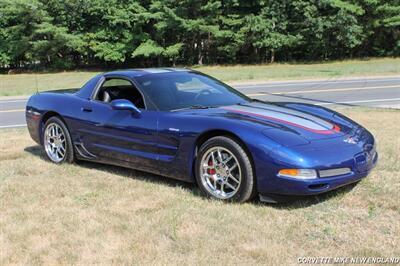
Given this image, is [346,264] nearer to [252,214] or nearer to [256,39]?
[252,214]

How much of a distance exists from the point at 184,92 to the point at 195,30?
35.3 metres

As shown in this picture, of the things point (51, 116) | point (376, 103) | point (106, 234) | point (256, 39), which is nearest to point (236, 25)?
point (256, 39)

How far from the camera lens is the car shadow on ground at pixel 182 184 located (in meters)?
4.77

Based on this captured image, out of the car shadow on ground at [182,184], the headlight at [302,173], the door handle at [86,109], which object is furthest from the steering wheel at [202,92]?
the headlight at [302,173]

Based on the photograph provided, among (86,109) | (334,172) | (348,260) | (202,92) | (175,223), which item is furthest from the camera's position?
(86,109)

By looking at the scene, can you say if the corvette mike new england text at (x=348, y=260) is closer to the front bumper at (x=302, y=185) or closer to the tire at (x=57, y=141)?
the front bumper at (x=302, y=185)

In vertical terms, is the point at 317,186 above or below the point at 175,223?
above

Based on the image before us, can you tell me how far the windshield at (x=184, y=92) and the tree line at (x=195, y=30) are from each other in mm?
33909

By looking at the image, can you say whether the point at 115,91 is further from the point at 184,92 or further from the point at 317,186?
the point at 317,186

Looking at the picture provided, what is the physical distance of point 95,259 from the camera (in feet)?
12.4

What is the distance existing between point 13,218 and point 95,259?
138 cm

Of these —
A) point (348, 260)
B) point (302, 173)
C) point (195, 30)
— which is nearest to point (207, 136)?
point (302, 173)

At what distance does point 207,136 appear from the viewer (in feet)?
16.7

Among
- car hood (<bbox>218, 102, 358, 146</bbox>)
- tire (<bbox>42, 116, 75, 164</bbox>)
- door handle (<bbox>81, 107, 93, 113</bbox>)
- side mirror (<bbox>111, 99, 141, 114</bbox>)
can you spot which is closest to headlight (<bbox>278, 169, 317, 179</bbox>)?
car hood (<bbox>218, 102, 358, 146</bbox>)
